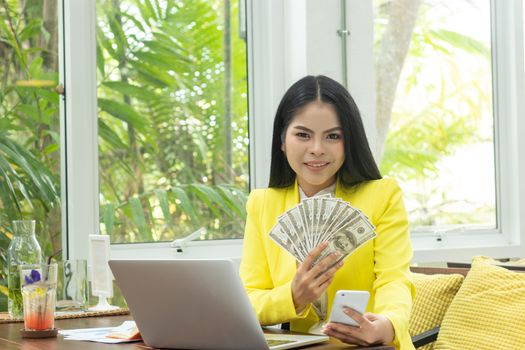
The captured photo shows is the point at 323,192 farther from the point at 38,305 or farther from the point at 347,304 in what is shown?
the point at 38,305

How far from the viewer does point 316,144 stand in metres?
2.52

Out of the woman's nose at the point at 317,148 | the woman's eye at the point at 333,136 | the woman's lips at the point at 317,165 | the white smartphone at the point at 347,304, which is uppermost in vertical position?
the woman's eye at the point at 333,136

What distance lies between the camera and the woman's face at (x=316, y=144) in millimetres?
2518

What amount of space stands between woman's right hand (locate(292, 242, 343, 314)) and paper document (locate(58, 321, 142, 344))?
0.41m

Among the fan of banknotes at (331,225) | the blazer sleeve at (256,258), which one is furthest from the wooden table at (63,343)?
the blazer sleeve at (256,258)

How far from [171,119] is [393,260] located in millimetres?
2086

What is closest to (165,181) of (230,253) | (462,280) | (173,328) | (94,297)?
(230,253)

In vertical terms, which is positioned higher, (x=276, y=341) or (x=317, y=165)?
(x=317, y=165)

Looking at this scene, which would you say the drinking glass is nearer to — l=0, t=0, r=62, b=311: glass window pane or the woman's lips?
the woman's lips

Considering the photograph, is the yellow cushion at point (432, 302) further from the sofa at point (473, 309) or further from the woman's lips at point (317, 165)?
the woman's lips at point (317, 165)

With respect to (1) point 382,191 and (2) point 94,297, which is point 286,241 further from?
(2) point 94,297

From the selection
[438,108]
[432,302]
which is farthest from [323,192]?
[438,108]

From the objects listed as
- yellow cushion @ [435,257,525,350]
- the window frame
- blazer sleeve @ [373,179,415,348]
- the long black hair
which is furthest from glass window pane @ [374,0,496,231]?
blazer sleeve @ [373,179,415,348]

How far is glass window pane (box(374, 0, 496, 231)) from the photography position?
4.77 meters
